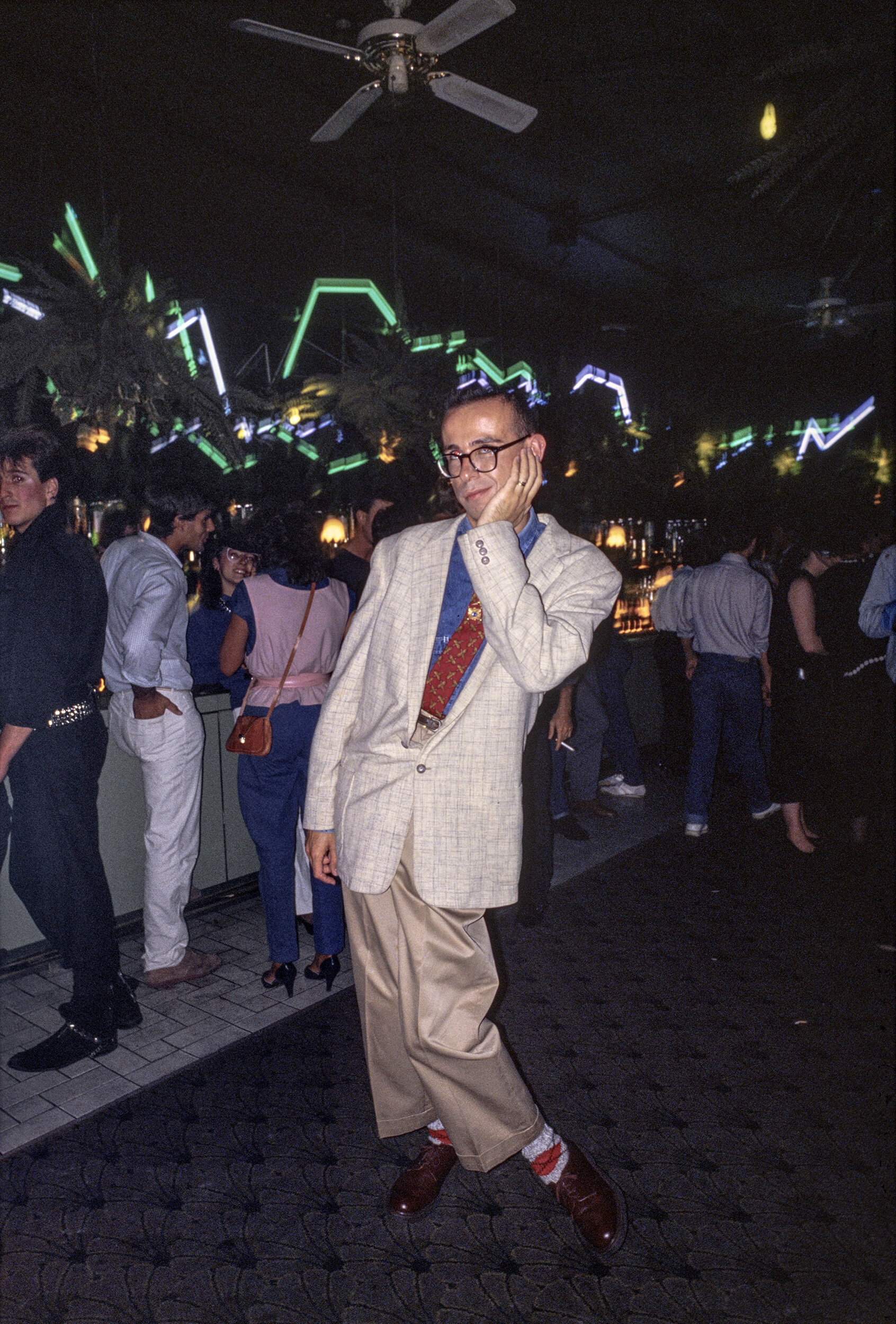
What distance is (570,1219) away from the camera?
6.93 feet

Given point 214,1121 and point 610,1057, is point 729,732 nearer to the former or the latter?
point 610,1057

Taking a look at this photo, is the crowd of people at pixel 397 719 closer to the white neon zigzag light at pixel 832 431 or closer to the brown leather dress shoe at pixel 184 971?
the brown leather dress shoe at pixel 184 971

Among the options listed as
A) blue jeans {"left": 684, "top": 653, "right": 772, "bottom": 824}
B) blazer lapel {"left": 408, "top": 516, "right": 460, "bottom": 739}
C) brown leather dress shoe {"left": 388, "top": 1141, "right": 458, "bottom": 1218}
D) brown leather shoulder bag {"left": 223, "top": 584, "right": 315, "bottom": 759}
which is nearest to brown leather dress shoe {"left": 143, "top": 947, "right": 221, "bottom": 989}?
brown leather shoulder bag {"left": 223, "top": 584, "right": 315, "bottom": 759}

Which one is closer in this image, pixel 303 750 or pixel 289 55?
pixel 303 750

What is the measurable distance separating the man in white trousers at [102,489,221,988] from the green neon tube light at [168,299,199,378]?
5.32ft

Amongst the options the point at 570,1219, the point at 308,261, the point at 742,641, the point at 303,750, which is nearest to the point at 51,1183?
the point at 570,1219

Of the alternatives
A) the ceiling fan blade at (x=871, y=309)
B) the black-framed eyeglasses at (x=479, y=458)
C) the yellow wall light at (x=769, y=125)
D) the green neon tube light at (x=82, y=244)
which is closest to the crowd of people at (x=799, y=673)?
the yellow wall light at (x=769, y=125)

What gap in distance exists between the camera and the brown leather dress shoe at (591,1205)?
199 centimetres

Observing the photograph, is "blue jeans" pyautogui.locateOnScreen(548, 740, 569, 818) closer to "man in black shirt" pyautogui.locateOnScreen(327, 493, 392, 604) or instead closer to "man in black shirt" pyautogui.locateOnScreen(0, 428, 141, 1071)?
"man in black shirt" pyautogui.locateOnScreen(327, 493, 392, 604)

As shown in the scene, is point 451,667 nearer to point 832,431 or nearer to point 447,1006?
point 447,1006

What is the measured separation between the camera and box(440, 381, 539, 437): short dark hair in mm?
1773

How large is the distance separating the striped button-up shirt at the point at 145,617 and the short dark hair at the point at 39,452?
0.43 meters

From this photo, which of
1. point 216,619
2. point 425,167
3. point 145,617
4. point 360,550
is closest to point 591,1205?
point 145,617

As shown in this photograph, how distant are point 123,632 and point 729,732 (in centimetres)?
359
